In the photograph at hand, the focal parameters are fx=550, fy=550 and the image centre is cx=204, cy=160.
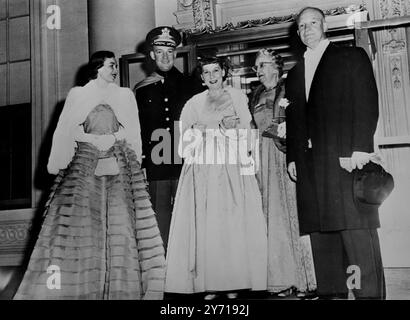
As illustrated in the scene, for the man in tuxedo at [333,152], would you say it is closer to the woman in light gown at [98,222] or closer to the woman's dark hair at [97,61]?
the woman in light gown at [98,222]

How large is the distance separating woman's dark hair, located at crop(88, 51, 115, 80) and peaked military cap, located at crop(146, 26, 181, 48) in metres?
0.26

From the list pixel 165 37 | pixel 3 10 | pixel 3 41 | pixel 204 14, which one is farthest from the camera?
pixel 3 10

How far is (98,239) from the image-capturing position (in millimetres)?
2893

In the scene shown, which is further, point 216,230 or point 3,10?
point 3,10

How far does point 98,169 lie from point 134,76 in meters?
0.60

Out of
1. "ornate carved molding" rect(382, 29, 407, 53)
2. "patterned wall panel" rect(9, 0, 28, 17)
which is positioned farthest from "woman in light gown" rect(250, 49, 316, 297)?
"patterned wall panel" rect(9, 0, 28, 17)

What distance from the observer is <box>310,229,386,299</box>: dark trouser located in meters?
2.60

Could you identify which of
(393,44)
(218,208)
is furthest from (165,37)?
(393,44)

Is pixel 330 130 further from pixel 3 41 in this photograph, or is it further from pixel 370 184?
pixel 3 41

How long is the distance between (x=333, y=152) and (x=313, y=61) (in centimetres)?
49

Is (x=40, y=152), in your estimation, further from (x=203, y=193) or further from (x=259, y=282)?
(x=259, y=282)

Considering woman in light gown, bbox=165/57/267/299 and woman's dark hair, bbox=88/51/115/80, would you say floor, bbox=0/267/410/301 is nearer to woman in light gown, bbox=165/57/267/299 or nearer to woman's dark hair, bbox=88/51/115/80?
woman in light gown, bbox=165/57/267/299

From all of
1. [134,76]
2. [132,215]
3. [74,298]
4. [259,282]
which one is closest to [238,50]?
[134,76]

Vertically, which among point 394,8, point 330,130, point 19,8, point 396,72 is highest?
point 19,8
